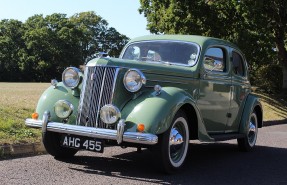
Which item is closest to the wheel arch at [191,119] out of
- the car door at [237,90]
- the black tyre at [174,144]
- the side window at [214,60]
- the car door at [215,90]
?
the black tyre at [174,144]

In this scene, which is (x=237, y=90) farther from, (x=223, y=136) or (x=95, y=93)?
(x=95, y=93)

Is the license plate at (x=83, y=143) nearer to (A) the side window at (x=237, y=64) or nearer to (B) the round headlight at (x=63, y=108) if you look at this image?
(B) the round headlight at (x=63, y=108)

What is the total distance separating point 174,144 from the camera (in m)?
5.89

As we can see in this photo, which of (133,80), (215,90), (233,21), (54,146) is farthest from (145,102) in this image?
(233,21)

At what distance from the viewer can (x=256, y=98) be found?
8.77 m

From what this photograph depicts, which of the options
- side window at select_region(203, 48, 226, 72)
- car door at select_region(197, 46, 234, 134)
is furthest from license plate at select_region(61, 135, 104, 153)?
side window at select_region(203, 48, 226, 72)

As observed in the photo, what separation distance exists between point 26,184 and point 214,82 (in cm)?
370

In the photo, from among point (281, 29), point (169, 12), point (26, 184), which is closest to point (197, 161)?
point (26, 184)

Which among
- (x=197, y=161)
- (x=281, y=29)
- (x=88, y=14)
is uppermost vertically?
(x=88, y=14)

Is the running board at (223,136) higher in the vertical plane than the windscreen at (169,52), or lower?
lower

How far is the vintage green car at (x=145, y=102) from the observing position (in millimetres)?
5469

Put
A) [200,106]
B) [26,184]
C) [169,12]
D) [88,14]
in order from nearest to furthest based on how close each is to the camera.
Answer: [26,184], [200,106], [169,12], [88,14]

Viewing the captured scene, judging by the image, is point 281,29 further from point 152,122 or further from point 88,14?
point 88,14

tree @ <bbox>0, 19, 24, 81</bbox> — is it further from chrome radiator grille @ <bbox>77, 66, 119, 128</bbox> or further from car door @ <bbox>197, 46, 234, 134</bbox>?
chrome radiator grille @ <bbox>77, 66, 119, 128</bbox>
